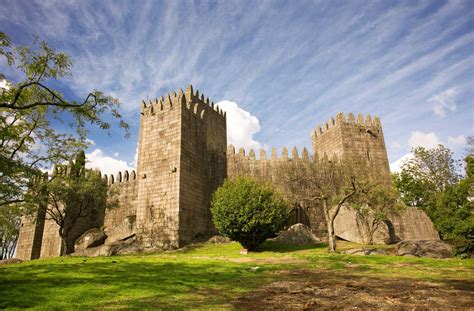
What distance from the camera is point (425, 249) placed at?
19.5 m

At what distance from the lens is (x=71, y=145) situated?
23125 millimetres

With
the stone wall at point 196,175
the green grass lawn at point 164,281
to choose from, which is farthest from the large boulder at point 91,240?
the green grass lawn at point 164,281

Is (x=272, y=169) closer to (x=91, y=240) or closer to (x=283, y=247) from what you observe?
(x=283, y=247)

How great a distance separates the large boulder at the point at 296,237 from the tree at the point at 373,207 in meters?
3.91

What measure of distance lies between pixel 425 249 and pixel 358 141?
53.2ft

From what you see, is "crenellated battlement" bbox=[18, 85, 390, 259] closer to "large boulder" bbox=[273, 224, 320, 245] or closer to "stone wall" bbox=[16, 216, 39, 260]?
"stone wall" bbox=[16, 216, 39, 260]

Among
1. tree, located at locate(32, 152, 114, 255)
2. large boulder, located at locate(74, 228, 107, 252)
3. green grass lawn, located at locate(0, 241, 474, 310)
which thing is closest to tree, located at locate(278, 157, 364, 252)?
green grass lawn, located at locate(0, 241, 474, 310)

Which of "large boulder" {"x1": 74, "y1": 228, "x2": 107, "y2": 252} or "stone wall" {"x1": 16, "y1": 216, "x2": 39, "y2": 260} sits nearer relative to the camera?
"large boulder" {"x1": 74, "y1": 228, "x2": 107, "y2": 252}

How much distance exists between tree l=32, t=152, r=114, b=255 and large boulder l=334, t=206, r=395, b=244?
2025 cm

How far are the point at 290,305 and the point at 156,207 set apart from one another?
20924mm

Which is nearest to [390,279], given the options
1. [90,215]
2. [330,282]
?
[330,282]

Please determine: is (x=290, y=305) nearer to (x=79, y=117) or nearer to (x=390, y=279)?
(x=390, y=279)

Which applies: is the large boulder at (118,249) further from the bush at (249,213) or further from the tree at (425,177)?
the tree at (425,177)

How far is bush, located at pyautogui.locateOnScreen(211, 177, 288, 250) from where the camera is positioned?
73.5 ft
